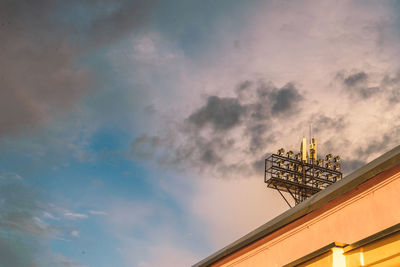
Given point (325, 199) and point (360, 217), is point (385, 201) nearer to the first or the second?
point (360, 217)

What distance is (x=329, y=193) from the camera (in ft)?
37.4

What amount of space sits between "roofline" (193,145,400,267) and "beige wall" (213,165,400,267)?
0.12 m

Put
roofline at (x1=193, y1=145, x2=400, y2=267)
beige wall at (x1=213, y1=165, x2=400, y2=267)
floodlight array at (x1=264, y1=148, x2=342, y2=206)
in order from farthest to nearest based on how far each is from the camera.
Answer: floodlight array at (x1=264, y1=148, x2=342, y2=206) < roofline at (x1=193, y1=145, x2=400, y2=267) < beige wall at (x1=213, y1=165, x2=400, y2=267)

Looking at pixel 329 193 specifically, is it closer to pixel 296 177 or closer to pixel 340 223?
pixel 340 223

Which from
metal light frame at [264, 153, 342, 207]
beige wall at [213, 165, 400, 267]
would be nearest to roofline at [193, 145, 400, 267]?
beige wall at [213, 165, 400, 267]

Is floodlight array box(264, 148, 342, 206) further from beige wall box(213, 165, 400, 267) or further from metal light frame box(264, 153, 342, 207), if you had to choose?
beige wall box(213, 165, 400, 267)

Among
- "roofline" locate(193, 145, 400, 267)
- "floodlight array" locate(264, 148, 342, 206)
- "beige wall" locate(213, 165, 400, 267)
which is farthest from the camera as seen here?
"floodlight array" locate(264, 148, 342, 206)

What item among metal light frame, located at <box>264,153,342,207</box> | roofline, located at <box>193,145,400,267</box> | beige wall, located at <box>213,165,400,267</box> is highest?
metal light frame, located at <box>264,153,342,207</box>

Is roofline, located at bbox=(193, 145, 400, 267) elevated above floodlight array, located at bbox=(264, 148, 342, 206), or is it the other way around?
floodlight array, located at bbox=(264, 148, 342, 206)

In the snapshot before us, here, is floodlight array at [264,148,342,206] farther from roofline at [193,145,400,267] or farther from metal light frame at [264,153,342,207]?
roofline at [193,145,400,267]

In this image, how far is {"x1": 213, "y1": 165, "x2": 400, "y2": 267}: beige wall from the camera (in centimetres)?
982

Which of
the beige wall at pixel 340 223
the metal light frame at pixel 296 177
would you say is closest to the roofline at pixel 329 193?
the beige wall at pixel 340 223

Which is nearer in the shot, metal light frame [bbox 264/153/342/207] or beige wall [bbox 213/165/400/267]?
beige wall [bbox 213/165/400/267]

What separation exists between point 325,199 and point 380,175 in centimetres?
170
